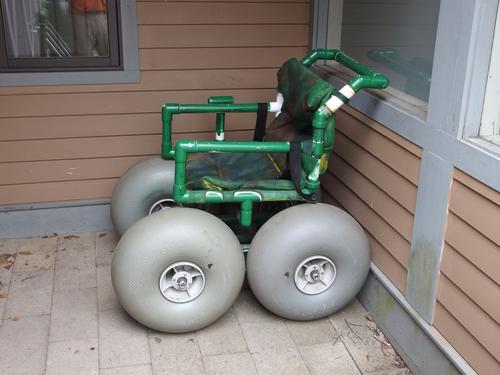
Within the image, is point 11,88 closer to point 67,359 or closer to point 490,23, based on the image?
point 67,359

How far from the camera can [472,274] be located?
236 cm

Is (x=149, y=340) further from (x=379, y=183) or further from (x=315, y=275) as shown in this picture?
(x=379, y=183)

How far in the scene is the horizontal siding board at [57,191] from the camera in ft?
12.5

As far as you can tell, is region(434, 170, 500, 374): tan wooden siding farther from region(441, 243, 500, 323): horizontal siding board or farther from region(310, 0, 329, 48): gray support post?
region(310, 0, 329, 48): gray support post

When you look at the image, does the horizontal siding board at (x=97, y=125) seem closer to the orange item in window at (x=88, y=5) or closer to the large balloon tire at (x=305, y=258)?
the orange item in window at (x=88, y=5)

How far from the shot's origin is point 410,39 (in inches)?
115

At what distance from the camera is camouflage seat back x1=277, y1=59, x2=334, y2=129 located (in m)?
2.93

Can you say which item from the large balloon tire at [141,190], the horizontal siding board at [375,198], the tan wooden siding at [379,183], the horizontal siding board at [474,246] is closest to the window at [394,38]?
the tan wooden siding at [379,183]

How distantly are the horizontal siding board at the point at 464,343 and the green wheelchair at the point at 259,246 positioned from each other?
0.55 meters

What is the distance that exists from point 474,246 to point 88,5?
2.49m

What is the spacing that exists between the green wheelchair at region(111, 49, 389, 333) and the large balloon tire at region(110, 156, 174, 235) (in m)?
0.36

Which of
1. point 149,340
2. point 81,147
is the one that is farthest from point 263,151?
point 81,147

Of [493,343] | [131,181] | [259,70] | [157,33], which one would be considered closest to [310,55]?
[259,70]

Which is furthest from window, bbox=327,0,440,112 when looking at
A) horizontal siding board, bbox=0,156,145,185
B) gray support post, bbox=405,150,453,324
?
horizontal siding board, bbox=0,156,145,185
